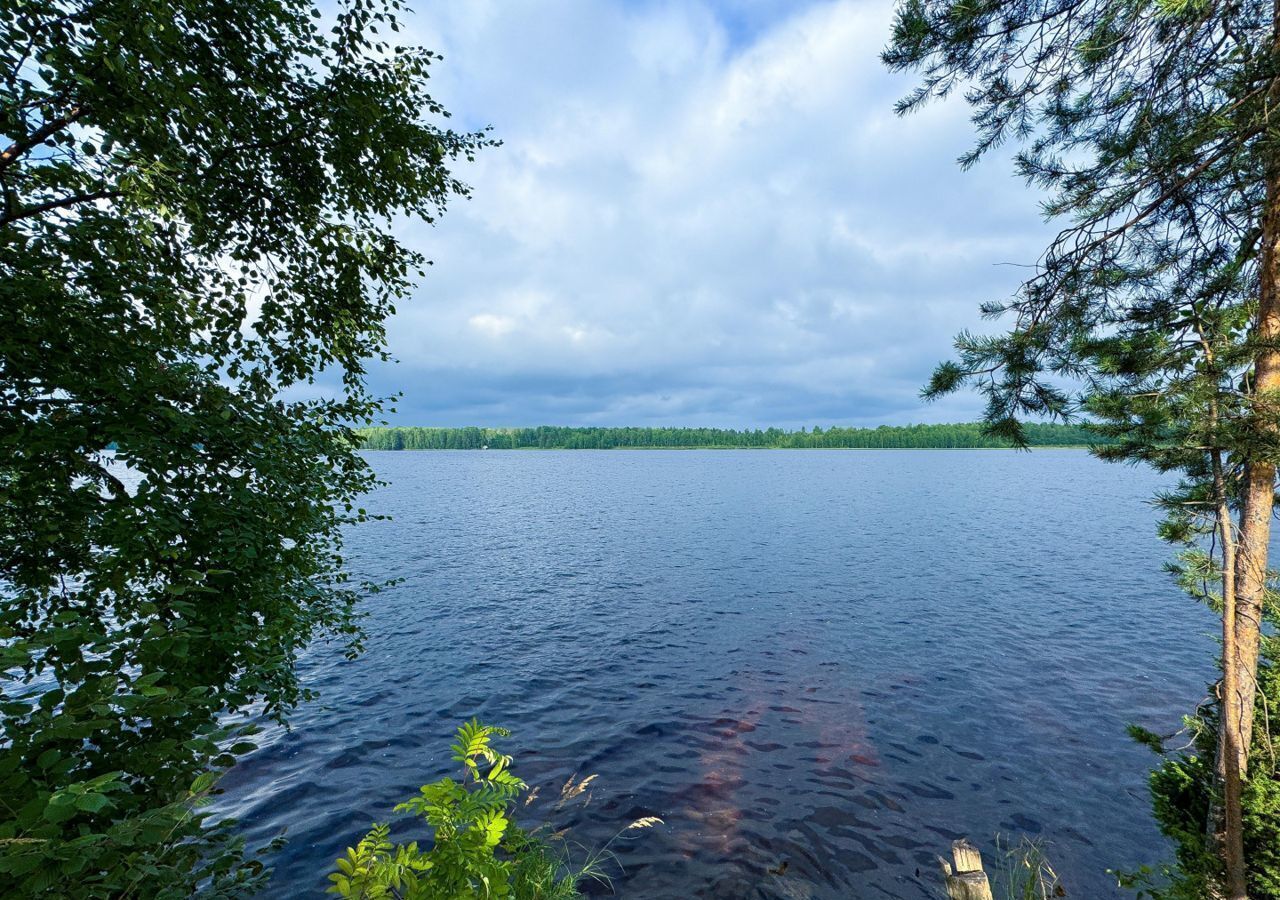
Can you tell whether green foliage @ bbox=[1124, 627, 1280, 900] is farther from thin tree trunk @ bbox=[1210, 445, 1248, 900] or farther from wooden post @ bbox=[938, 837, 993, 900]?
wooden post @ bbox=[938, 837, 993, 900]

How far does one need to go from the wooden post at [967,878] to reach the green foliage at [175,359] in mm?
7478

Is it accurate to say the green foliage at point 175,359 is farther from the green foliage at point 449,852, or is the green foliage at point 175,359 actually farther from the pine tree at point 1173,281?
the pine tree at point 1173,281

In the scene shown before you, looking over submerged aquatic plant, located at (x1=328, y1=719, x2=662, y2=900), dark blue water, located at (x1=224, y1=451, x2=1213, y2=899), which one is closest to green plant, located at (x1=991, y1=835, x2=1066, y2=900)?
dark blue water, located at (x1=224, y1=451, x2=1213, y2=899)

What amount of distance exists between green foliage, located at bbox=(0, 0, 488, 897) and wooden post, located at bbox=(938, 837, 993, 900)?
7.48 metres

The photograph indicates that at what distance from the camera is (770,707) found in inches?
616

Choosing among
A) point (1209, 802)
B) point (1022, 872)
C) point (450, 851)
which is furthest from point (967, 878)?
point (450, 851)

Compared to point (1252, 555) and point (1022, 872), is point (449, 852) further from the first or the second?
point (1022, 872)

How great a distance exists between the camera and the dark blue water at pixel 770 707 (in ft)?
33.6

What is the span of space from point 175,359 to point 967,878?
465 inches

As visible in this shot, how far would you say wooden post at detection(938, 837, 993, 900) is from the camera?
5.89 metres

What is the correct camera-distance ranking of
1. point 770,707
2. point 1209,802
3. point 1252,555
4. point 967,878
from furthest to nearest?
point 770,707 < point 1209,802 < point 1252,555 < point 967,878

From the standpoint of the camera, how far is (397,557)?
37.1 meters

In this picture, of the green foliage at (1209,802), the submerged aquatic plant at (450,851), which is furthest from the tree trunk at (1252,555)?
the submerged aquatic plant at (450,851)

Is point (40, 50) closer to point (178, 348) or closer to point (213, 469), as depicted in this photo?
point (178, 348)
